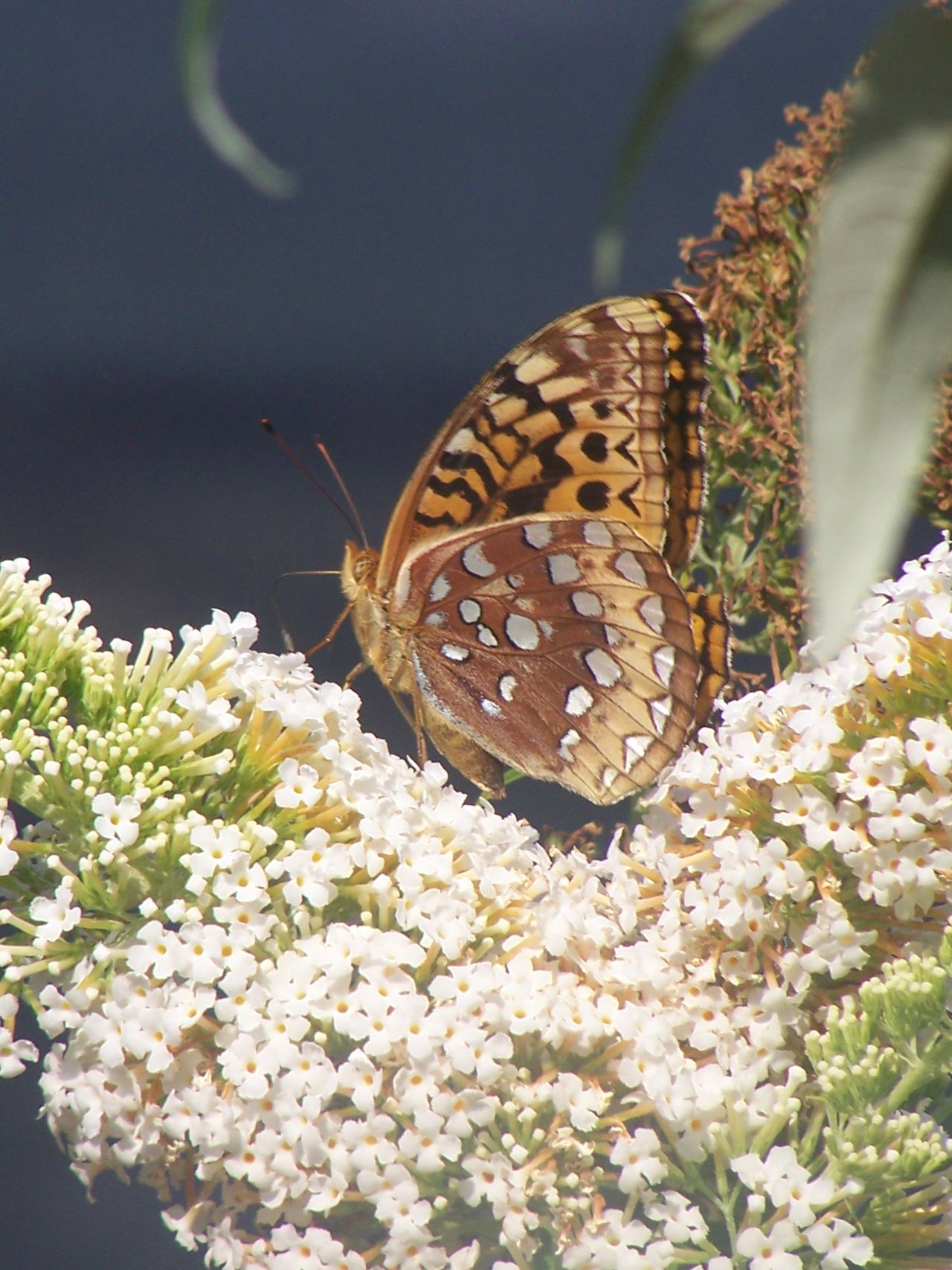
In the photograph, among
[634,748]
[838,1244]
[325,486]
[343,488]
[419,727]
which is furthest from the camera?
[325,486]

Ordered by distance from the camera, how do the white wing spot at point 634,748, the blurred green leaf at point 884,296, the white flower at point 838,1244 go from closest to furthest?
1. the blurred green leaf at point 884,296
2. the white flower at point 838,1244
3. the white wing spot at point 634,748

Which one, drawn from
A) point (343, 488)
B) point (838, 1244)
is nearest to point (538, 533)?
point (343, 488)

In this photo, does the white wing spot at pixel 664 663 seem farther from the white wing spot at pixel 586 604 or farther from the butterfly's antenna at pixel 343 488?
the butterfly's antenna at pixel 343 488

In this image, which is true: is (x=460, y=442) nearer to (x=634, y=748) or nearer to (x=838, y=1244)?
(x=634, y=748)

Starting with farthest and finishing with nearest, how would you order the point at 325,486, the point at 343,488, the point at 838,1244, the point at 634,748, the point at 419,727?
1. the point at 325,486
2. the point at 343,488
3. the point at 419,727
4. the point at 634,748
5. the point at 838,1244

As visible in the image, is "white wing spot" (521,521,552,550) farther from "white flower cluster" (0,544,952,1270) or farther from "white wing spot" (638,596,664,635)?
"white flower cluster" (0,544,952,1270)

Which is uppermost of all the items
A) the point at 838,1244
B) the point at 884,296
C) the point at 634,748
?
the point at 884,296

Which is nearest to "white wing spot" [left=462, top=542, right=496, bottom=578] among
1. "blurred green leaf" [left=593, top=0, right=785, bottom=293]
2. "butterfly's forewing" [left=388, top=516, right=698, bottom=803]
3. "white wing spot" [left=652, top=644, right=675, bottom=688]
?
"butterfly's forewing" [left=388, top=516, right=698, bottom=803]

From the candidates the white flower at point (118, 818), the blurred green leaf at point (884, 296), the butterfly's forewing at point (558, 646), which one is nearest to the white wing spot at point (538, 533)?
the butterfly's forewing at point (558, 646)
